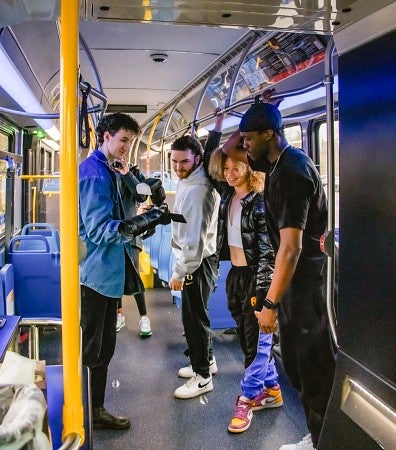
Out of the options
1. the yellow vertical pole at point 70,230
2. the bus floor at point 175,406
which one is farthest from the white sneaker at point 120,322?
the yellow vertical pole at point 70,230

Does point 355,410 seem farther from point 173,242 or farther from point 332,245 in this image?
point 173,242

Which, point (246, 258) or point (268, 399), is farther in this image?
point (268, 399)

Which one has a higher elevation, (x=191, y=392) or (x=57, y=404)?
(x=57, y=404)

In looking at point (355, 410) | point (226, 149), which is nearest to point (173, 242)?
point (226, 149)

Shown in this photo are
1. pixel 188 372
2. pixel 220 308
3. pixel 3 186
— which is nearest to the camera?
pixel 188 372

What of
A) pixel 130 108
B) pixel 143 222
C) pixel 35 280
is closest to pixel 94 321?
pixel 143 222

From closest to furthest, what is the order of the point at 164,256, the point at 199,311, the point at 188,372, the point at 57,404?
the point at 57,404 < the point at 199,311 < the point at 188,372 < the point at 164,256

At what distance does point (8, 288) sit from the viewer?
4066 millimetres

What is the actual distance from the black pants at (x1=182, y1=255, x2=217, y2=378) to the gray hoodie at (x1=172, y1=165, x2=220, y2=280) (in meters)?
0.12

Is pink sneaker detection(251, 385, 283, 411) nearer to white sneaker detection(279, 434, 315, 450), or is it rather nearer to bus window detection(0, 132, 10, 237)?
white sneaker detection(279, 434, 315, 450)

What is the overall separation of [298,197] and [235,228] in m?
0.88

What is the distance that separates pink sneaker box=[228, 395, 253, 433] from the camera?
2926mm

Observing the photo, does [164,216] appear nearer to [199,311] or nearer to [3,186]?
[199,311]

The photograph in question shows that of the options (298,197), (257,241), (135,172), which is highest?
(135,172)
